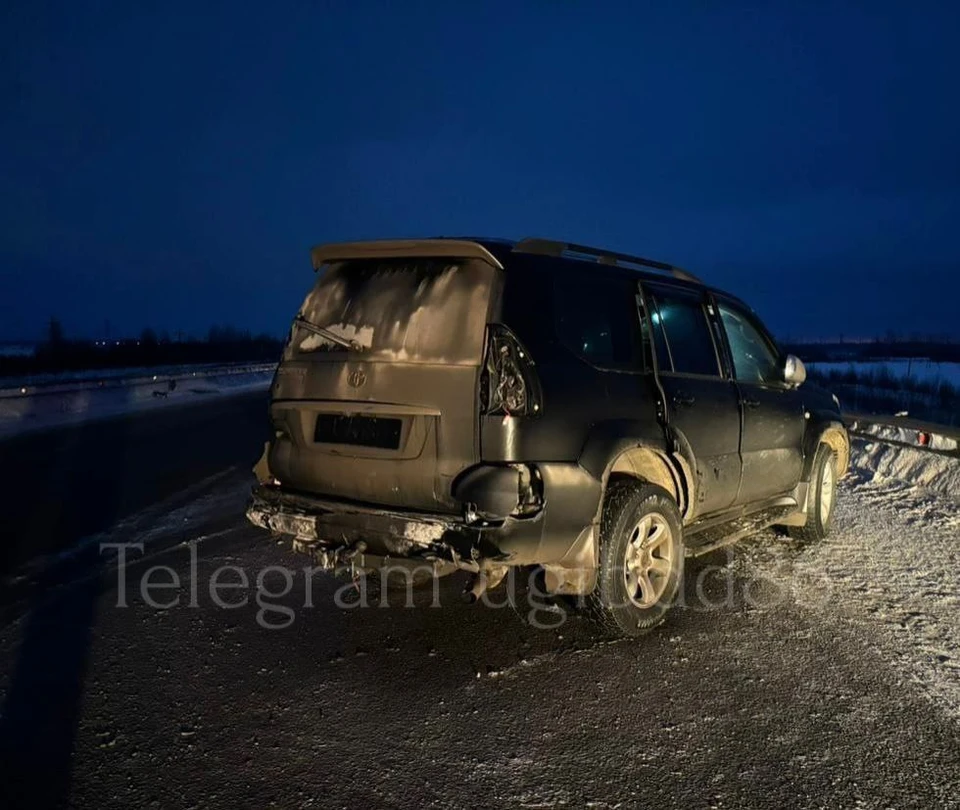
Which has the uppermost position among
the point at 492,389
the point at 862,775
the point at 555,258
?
the point at 555,258

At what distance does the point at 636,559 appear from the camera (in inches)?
169

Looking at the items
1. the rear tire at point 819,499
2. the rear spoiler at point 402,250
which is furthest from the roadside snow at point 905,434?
the rear spoiler at point 402,250

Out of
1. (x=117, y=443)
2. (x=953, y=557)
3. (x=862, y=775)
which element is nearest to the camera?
(x=862, y=775)

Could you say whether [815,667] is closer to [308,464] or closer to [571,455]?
[571,455]

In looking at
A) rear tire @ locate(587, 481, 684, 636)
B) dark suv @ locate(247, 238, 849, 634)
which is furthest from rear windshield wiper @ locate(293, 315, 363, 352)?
rear tire @ locate(587, 481, 684, 636)

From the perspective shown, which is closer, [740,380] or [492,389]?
[492,389]

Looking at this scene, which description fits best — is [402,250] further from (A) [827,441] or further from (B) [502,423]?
(A) [827,441]

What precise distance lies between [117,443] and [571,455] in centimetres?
1034

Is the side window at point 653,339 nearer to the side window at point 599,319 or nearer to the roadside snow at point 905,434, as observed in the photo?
the side window at point 599,319

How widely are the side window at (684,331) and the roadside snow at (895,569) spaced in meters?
1.63

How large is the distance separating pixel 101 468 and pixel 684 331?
311 inches

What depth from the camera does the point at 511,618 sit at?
14.9 feet

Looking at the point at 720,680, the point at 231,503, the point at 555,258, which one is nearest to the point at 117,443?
the point at 231,503

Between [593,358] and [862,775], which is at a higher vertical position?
[593,358]
